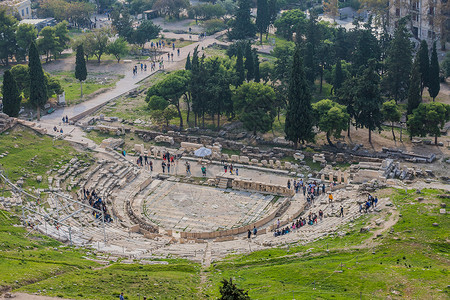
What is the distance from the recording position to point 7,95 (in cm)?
9969

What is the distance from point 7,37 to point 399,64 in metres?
69.2

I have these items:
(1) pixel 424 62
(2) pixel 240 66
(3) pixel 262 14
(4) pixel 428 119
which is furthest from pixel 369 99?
(3) pixel 262 14

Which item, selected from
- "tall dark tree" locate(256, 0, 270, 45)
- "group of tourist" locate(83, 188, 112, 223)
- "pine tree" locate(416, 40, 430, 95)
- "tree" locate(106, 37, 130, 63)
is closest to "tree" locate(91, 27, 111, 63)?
"tree" locate(106, 37, 130, 63)

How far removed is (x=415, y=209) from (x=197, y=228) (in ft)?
75.8

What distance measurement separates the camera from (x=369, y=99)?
97500 millimetres

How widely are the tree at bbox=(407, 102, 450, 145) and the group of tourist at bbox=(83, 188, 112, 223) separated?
140 feet

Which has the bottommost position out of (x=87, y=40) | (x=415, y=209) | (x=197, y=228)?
(x=197, y=228)

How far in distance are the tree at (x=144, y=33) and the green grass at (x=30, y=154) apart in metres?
52.4

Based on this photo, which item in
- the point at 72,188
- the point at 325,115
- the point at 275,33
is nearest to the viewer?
the point at 72,188

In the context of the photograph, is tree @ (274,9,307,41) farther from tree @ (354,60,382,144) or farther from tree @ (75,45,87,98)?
tree @ (354,60,382,144)

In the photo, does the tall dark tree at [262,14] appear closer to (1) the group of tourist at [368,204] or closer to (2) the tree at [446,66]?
(2) the tree at [446,66]

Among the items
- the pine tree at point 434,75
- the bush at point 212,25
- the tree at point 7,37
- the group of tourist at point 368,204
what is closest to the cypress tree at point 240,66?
the pine tree at point 434,75

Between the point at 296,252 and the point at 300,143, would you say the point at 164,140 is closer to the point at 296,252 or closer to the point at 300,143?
the point at 300,143

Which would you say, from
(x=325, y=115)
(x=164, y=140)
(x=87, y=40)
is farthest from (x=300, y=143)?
(x=87, y=40)
